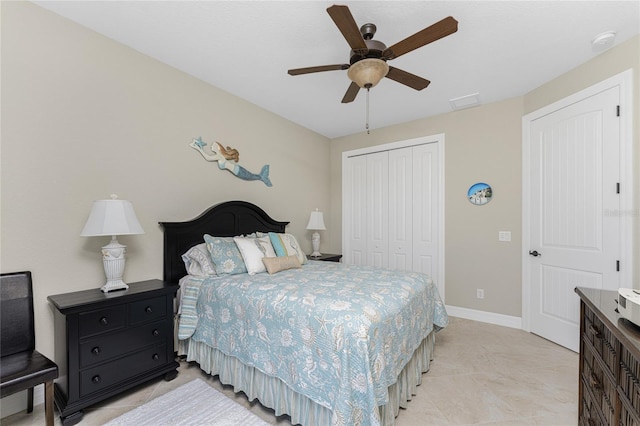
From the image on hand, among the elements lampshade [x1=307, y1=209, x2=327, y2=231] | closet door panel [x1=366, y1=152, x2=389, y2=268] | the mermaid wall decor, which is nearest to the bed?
the mermaid wall decor

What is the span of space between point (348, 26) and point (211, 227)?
7.19ft

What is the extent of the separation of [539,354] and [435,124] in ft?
9.31

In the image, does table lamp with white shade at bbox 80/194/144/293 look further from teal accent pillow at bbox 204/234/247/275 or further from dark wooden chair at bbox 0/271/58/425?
teal accent pillow at bbox 204/234/247/275

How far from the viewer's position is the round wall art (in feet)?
11.1

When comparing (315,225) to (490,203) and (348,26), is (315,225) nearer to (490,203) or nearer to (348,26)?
(490,203)

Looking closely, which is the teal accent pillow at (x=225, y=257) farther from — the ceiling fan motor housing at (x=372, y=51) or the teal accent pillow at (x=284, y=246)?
the ceiling fan motor housing at (x=372, y=51)

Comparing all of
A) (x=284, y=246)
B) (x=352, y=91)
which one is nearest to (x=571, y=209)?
(x=352, y=91)

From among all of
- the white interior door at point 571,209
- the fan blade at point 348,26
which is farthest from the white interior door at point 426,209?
the fan blade at point 348,26

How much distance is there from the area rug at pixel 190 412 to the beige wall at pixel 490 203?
2.94m

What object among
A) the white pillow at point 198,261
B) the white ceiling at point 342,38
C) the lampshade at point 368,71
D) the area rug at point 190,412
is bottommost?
the area rug at point 190,412

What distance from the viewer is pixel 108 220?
73.6 inches

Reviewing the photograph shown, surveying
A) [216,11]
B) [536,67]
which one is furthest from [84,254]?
[536,67]

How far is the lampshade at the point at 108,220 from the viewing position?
185 cm

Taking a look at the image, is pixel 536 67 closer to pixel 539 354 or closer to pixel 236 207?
pixel 539 354
